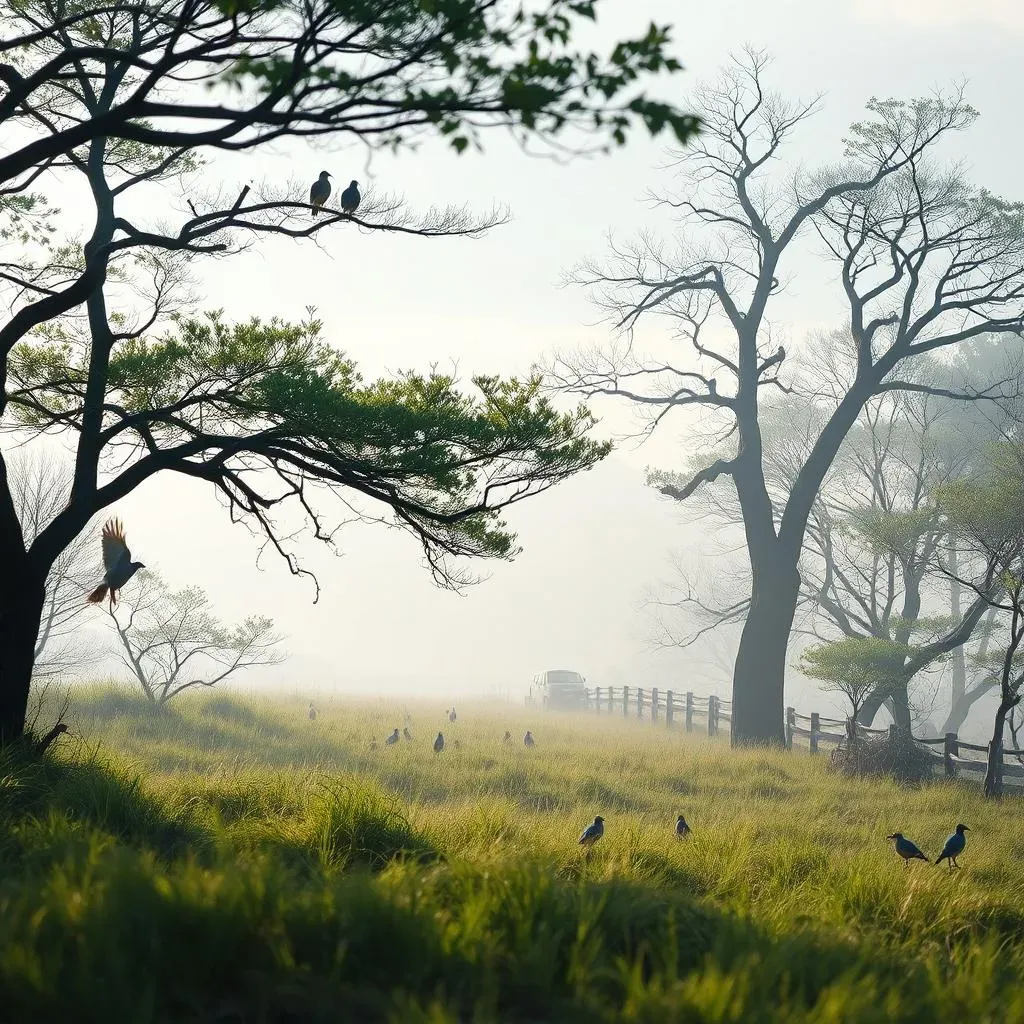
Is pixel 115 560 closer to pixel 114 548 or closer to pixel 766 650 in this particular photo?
pixel 114 548

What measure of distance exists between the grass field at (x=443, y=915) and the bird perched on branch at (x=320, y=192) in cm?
554

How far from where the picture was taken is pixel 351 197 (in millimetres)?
9070

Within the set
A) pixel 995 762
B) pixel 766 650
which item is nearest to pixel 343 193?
pixel 995 762

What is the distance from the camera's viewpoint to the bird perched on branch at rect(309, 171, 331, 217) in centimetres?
910

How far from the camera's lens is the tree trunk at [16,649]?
849 cm

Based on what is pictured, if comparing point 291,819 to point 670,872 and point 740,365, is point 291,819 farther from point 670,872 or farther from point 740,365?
point 740,365

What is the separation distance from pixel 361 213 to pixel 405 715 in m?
19.7

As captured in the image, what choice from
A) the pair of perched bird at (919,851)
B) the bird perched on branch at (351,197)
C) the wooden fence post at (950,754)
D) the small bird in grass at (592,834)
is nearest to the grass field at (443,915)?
the small bird in grass at (592,834)

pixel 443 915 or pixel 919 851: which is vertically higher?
pixel 443 915

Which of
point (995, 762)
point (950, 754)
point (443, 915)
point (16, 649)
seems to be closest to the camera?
point (443, 915)

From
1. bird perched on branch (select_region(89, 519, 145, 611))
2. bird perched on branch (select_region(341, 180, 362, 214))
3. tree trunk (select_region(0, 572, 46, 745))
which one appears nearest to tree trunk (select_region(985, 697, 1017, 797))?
bird perched on branch (select_region(341, 180, 362, 214))

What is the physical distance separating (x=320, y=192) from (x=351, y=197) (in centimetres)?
33

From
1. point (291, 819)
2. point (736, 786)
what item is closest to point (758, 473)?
point (736, 786)

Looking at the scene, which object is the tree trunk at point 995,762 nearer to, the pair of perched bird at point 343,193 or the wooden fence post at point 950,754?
the wooden fence post at point 950,754
